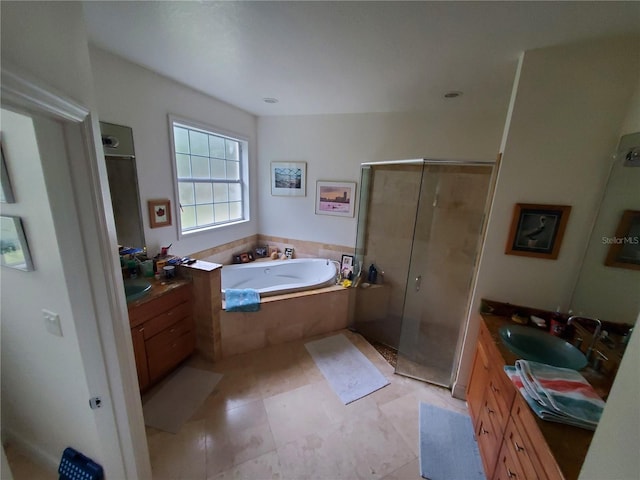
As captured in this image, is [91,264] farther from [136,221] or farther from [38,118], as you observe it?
[136,221]

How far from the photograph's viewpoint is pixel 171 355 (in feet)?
6.64

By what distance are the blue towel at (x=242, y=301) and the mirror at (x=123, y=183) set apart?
3.07 feet

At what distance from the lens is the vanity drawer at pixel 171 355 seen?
1881mm

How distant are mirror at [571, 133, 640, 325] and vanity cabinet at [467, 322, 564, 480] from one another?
0.62 m

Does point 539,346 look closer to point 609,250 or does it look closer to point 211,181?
point 609,250

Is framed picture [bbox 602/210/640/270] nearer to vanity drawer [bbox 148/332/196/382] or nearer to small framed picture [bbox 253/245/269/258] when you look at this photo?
vanity drawer [bbox 148/332/196/382]

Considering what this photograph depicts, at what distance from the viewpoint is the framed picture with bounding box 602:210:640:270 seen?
125 centimetres

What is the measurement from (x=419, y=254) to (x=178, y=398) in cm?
267

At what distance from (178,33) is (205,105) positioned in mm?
1235

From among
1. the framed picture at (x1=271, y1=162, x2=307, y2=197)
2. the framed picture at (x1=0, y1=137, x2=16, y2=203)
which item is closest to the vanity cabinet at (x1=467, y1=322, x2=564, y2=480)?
the framed picture at (x1=0, y1=137, x2=16, y2=203)

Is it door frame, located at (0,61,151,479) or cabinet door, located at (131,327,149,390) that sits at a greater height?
door frame, located at (0,61,151,479)

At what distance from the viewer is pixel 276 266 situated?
3.40 meters

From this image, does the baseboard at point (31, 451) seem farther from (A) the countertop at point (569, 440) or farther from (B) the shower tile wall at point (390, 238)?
(B) the shower tile wall at point (390, 238)

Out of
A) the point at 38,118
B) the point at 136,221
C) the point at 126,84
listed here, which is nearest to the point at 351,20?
the point at 38,118
